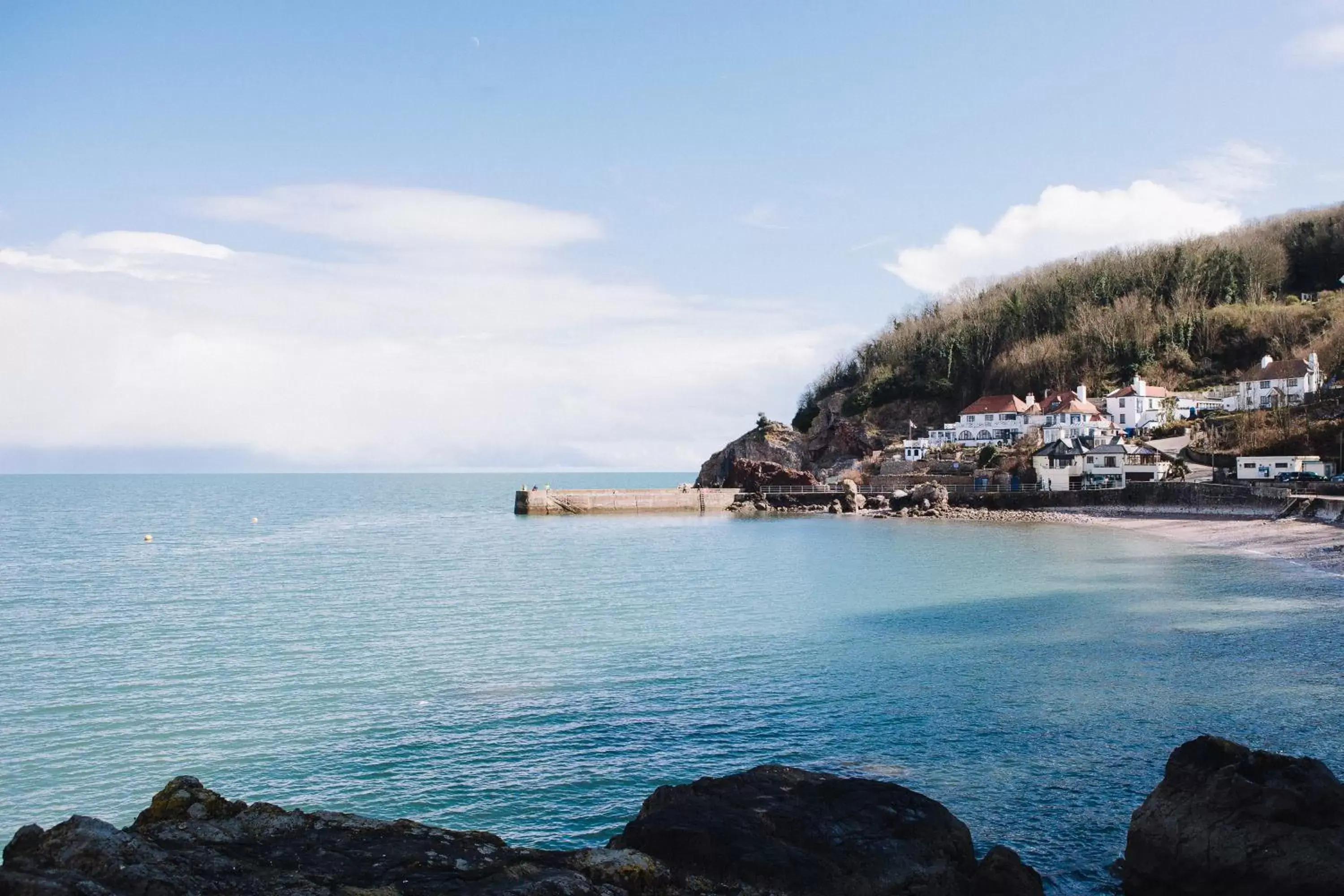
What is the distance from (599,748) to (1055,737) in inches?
403

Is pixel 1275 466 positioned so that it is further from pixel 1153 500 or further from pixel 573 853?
pixel 573 853

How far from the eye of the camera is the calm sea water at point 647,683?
60.0 feet

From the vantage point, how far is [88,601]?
144ft

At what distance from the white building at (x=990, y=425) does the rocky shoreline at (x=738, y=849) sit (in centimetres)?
10155

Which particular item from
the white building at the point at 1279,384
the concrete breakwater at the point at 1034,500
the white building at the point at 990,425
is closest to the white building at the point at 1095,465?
the concrete breakwater at the point at 1034,500

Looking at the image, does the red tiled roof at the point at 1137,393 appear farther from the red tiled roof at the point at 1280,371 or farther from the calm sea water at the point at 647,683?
the calm sea water at the point at 647,683

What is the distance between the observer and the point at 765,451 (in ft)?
426

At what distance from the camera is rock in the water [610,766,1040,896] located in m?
11.2

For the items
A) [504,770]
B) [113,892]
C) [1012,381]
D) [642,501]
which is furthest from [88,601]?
[1012,381]

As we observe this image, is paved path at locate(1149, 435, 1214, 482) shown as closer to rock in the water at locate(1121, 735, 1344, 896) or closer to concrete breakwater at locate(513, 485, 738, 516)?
concrete breakwater at locate(513, 485, 738, 516)

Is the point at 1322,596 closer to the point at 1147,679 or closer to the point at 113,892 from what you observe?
the point at 1147,679

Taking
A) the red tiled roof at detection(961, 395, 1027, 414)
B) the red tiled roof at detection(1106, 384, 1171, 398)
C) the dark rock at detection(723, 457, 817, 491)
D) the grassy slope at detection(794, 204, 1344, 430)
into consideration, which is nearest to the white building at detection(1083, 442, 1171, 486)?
the red tiled roof at detection(1106, 384, 1171, 398)

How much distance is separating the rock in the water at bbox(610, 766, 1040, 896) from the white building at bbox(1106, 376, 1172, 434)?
10397 cm

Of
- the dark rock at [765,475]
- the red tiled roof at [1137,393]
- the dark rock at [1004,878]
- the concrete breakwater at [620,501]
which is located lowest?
the dark rock at [1004,878]
